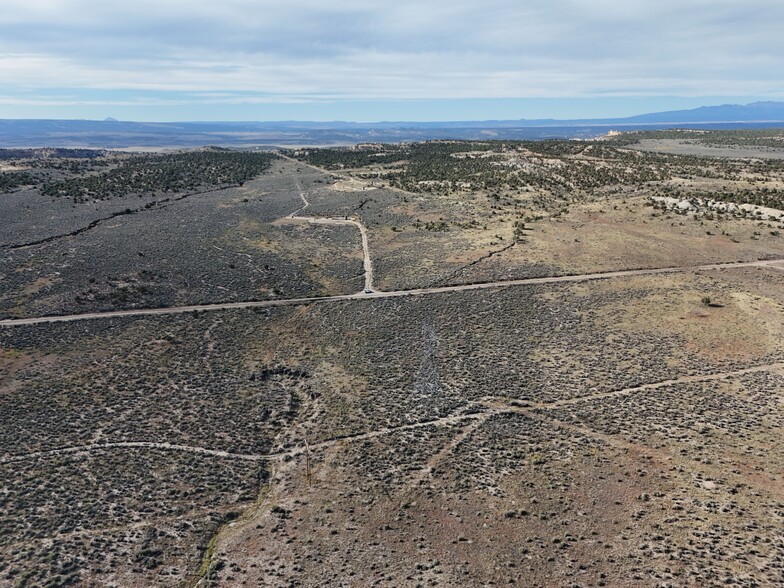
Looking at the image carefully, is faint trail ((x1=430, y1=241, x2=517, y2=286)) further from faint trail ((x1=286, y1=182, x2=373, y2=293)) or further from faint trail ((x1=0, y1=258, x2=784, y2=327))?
faint trail ((x1=286, y1=182, x2=373, y2=293))

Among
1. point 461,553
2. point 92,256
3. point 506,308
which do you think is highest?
point 92,256

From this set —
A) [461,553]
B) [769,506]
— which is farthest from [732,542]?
[461,553]

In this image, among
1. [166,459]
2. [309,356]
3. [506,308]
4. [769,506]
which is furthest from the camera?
[506,308]

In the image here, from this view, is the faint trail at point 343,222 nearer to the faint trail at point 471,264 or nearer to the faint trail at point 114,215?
the faint trail at point 471,264

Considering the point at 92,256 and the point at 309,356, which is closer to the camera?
the point at 309,356

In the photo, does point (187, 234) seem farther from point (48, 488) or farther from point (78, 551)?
point (78, 551)

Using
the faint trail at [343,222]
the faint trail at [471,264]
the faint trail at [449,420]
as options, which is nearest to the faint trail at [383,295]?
the faint trail at [471,264]
